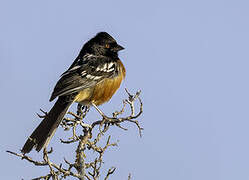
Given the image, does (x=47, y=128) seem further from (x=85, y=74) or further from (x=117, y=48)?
(x=117, y=48)

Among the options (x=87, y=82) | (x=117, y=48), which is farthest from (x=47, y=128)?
(x=117, y=48)

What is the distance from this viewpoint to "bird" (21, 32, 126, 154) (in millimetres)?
5028

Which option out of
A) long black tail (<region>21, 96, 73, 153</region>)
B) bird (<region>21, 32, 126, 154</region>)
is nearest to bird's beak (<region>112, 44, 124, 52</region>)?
bird (<region>21, 32, 126, 154</region>)

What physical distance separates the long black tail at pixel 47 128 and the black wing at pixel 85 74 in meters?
0.20

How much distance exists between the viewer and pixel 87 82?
5766 mm

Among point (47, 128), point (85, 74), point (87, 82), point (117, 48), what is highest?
point (117, 48)

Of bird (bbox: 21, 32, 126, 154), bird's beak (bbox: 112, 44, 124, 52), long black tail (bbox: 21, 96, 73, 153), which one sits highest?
bird's beak (bbox: 112, 44, 124, 52)

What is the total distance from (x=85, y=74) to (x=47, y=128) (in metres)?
1.11

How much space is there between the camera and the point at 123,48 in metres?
6.57

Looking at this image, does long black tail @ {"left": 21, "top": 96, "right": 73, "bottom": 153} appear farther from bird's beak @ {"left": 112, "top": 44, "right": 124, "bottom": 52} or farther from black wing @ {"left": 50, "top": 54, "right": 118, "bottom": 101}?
bird's beak @ {"left": 112, "top": 44, "right": 124, "bottom": 52}

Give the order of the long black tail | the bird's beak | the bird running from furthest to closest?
the bird's beak, the bird, the long black tail

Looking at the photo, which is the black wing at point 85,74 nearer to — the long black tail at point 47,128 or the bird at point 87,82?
the bird at point 87,82

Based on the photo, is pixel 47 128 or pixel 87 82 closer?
pixel 47 128

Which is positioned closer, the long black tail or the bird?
the long black tail
